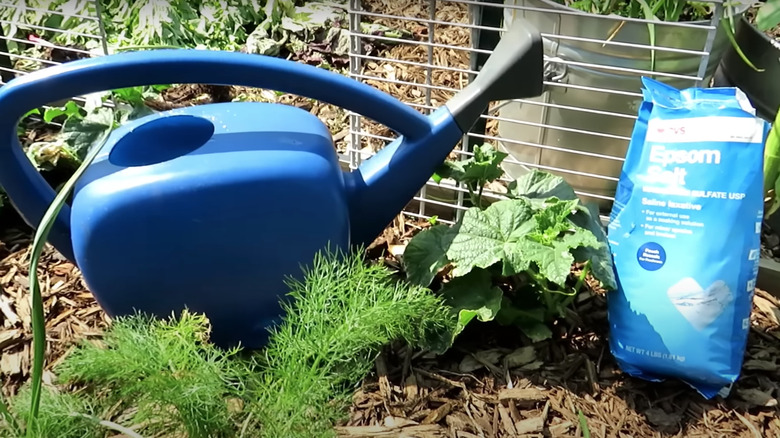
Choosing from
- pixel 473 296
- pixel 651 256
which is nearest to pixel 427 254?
pixel 473 296

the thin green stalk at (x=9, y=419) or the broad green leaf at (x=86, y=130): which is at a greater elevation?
the broad green leaf at (x=86, y=130)

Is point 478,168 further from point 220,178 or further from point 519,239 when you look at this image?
point 220,178

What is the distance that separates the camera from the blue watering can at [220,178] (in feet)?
2.91

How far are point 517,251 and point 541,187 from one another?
0.17 meters

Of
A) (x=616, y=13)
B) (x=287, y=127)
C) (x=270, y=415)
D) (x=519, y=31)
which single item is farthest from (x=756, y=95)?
(x=270, y=415)

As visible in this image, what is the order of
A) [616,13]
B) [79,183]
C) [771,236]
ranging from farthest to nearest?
[771,236] < [616,13] < [79,183]

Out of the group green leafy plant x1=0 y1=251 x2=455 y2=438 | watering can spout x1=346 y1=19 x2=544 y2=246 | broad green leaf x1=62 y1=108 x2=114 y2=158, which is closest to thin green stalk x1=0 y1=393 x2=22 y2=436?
green leafy plant x1=0 y1=251 x2=455 y2=438

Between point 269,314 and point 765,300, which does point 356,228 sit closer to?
point 269,314

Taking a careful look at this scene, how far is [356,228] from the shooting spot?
3.55ft

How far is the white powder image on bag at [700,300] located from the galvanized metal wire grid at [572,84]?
0.91 feet

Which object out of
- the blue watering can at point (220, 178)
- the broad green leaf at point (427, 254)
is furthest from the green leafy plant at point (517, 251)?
the blue watering can at point (220, 178)

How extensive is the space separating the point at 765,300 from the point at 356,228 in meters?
0.73

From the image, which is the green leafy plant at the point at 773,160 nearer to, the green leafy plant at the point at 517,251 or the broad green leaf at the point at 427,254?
the green leafy plant at the point at 517,251

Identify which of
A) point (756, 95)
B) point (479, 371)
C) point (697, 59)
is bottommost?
point (479, 371)
